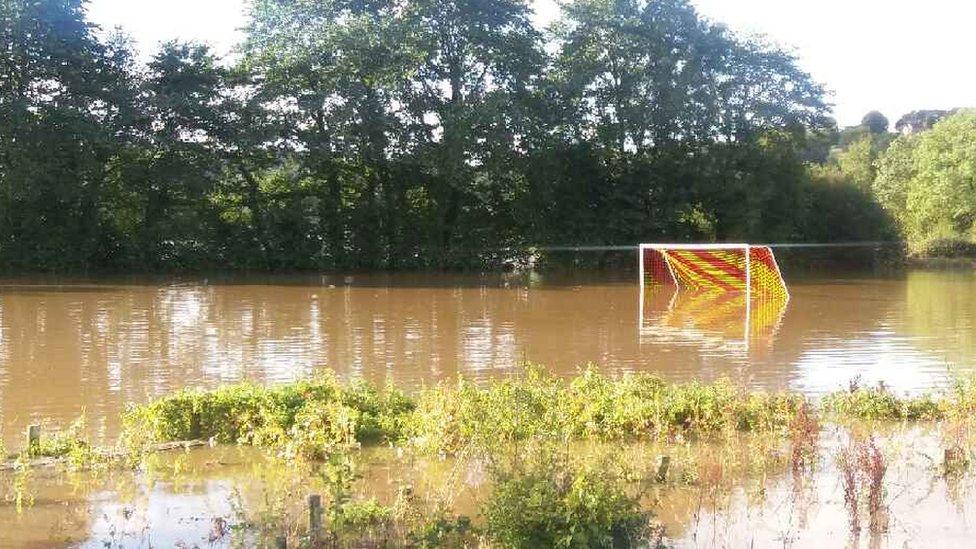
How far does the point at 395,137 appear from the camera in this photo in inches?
1243

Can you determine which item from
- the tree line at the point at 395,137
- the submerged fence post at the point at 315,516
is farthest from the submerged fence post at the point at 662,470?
the tree line at the point at 395,137

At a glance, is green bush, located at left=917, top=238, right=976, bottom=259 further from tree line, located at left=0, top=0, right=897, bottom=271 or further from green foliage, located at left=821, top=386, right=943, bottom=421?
green foliage, located at left=821, top=386, right=943, bottom=421

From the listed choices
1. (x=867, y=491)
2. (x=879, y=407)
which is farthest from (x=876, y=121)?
(x=867, y=491)

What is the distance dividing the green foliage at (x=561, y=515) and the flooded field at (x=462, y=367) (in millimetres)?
930

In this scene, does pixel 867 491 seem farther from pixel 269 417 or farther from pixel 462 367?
pixel 462 367

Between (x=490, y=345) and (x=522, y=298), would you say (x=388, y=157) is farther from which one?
(x=490, y=345)

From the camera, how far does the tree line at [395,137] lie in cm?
2950

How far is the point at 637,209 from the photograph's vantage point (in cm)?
3506

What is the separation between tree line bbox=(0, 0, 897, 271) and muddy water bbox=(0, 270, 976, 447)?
5.12 metres

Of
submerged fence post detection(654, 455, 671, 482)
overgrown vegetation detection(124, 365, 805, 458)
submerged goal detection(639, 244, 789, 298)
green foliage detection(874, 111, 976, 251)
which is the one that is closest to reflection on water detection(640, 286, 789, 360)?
submerged goal detection(639, 244, 789, 298)

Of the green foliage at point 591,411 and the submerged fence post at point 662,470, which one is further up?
the green foliage at point 591,411

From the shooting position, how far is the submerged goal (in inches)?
1006

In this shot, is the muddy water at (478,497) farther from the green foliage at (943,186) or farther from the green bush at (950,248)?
the green foliage at (943,186)

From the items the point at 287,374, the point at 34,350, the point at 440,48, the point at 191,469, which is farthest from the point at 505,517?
the point at 440,48
